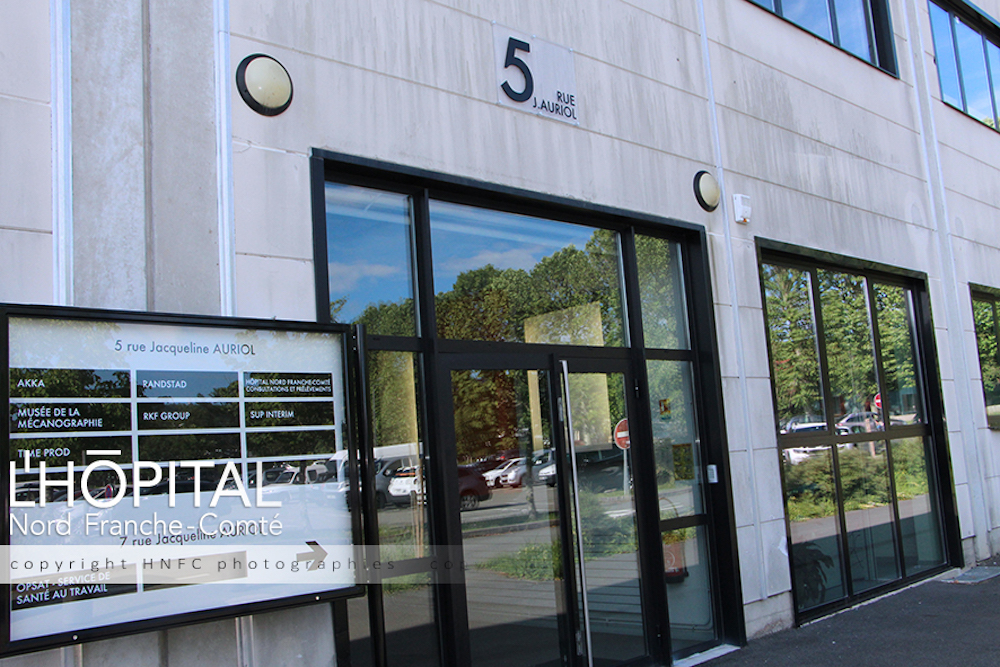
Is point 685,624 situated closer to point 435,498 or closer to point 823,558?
point 823,558

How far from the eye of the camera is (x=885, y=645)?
5.59m

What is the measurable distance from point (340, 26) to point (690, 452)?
3.54 metres

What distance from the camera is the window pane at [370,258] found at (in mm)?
4266

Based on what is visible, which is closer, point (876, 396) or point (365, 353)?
point (365, 353)

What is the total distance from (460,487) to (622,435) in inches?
53.7

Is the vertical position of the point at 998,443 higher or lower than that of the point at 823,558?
higher

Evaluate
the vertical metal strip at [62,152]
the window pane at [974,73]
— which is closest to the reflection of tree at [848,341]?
the window pane at [974,73]

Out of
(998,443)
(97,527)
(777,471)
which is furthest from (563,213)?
(998,443)

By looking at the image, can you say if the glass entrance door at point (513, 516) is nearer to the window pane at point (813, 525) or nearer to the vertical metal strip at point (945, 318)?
the window pane at point (813, 525)

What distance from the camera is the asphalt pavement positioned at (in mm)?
5270

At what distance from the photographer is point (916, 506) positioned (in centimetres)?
784

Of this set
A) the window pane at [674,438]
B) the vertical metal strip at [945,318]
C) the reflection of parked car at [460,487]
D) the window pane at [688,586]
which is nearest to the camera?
the reflection of parked car at [460,487]

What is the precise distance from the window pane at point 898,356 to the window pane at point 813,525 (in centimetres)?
133

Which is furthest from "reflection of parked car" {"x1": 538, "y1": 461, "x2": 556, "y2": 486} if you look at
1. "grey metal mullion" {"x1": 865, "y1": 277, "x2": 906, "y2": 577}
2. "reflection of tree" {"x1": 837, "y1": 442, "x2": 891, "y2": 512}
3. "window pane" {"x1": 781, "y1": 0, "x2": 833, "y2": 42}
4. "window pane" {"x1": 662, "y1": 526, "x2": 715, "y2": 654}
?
"window pane" {"x1": 781, "y1": 0, "x2": 833, "y2": 42}
